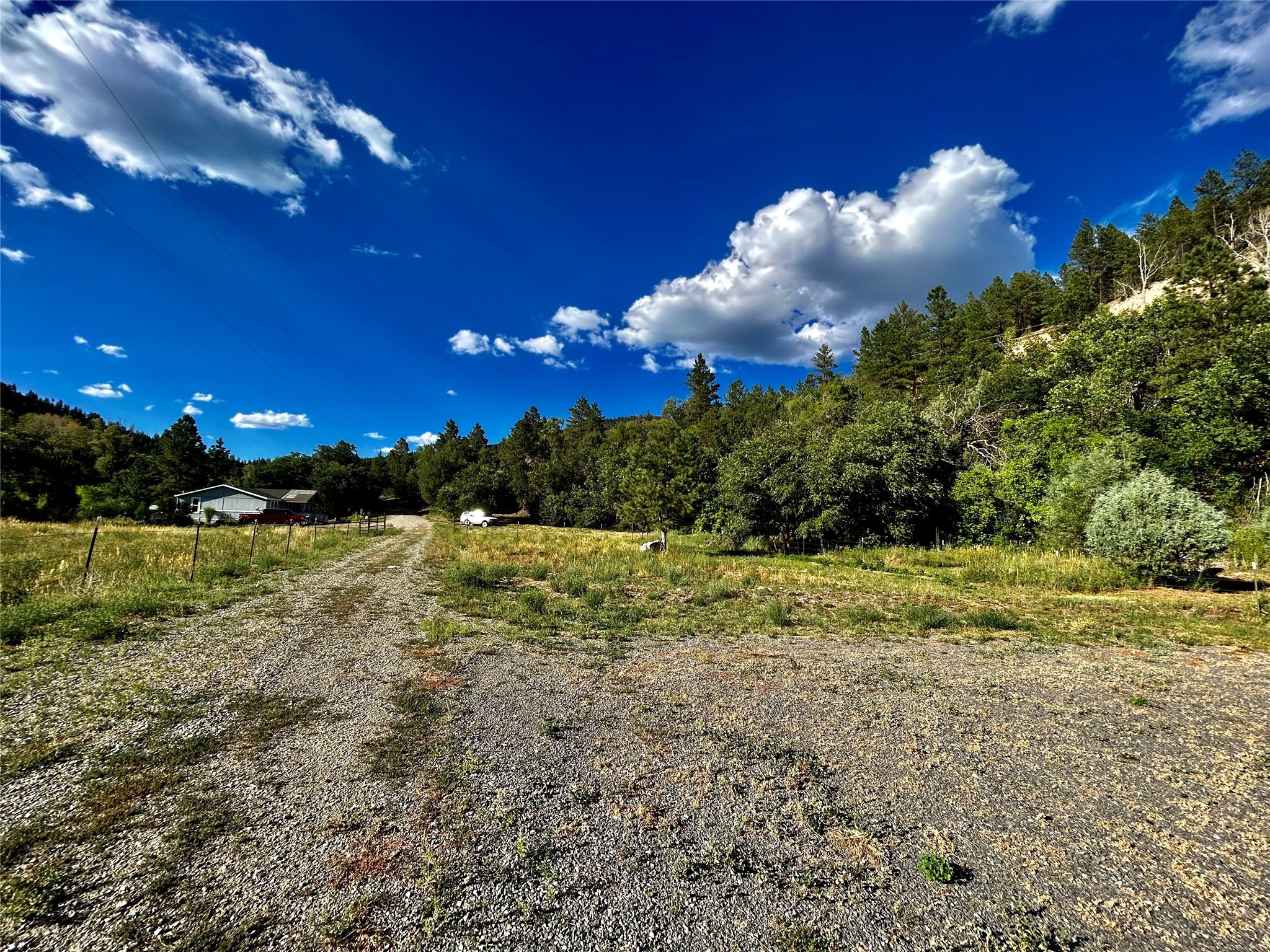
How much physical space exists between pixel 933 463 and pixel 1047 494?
5315 millimetres

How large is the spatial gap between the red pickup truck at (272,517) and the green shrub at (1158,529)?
6677cm

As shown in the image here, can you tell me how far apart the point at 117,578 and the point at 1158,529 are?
27596mm

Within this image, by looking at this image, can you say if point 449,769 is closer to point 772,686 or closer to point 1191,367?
point 772,686

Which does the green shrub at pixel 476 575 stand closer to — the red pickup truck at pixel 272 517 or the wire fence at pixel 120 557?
the wire fence at pixel 120 557

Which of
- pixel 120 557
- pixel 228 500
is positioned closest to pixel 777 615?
pixel 120 557

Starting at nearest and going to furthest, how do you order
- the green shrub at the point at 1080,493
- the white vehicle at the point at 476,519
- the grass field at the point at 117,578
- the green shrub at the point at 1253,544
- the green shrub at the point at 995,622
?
the grass field at the point at 117,578
the green shrub at the point at 995,622
the green shrub at the point at 1253,544
the green shrub at the point at 1080,493
the white vehicle at the point at 476,519

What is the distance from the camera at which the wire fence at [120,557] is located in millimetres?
10430

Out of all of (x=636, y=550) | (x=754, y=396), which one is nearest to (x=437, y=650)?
(x=636, y=550)

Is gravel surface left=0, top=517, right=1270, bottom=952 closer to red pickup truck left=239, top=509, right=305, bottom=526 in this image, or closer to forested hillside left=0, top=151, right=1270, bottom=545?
forested hillside left=0, top=151, right=1270, bottom=545

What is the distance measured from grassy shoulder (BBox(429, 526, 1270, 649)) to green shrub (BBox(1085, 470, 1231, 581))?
78 centimetres

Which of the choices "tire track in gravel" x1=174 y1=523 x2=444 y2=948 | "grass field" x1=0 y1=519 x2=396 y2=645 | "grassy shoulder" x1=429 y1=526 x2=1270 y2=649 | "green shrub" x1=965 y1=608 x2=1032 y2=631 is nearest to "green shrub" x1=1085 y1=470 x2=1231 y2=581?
"grassy shoulder" x1=429 y1=526 x2=1270 y2=649

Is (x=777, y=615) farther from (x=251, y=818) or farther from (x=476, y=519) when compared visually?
(x=476, y=519)

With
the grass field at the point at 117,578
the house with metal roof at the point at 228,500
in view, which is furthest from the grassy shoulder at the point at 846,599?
the house with metal roof at the point at 228,500

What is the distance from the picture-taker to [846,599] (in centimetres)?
1328
